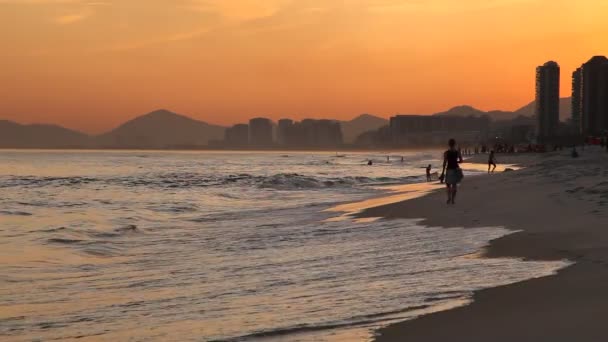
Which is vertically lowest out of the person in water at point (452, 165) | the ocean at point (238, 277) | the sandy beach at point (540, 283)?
the ocean at point (238, 277)

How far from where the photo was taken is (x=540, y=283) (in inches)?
292

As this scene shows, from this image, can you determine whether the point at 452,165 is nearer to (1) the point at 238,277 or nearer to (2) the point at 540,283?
(1) the point at 238,277

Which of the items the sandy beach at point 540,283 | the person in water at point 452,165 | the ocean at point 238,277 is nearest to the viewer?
the sandy beach at point 540,283

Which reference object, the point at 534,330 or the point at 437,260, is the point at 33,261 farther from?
the point at 534,330

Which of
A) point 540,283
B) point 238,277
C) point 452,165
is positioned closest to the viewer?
point 540,283

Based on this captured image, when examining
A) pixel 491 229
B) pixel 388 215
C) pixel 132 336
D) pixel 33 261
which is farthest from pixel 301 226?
pixel 132 336

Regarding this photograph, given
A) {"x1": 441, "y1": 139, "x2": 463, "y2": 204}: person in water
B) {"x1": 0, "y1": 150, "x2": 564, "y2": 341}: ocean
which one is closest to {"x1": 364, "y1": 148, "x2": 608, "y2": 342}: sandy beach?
{"x1": 0, "y1": 150, "x2": 564, "y2": 341}: ocean

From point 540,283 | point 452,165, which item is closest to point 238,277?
point 540,283

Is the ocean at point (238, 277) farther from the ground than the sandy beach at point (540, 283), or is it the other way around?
the sandy beach at point (540, 283)

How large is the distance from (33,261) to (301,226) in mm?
7107

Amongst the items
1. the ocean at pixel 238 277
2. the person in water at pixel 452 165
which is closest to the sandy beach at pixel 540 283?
the ocean at pixel 238 277

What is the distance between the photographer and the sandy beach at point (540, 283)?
545 cm

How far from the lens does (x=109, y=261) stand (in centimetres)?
1224

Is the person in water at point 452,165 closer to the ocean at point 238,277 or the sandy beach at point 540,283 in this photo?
the sandy beach at point 540,283
